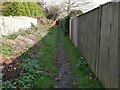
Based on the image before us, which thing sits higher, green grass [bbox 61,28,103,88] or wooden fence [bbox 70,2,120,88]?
wooden fence [bbox 70,2,120,88]

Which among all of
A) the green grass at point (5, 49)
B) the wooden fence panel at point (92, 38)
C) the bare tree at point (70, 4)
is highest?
Answer: the wooden fence panel at point (92, 38)

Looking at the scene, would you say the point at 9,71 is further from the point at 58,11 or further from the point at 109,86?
the point at 58,11

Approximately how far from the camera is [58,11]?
4416cm

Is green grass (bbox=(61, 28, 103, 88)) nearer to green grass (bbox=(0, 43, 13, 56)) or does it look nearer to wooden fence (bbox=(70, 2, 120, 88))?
wooden fence (bbox=(70, 2, 120, 88))

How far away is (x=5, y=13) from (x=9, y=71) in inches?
752

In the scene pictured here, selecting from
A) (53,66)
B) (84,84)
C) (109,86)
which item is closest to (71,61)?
(53,66)

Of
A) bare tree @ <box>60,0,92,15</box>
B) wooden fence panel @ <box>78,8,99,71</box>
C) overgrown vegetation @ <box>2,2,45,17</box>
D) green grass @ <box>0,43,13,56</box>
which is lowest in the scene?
bare tree @ <box>60,0,92,15</box>

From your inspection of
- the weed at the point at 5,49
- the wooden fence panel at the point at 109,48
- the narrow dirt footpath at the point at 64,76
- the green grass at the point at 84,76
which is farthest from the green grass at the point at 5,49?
the wooden fence panel at the point at 109,48

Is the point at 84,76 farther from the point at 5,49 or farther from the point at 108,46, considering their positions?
the point at 5,49

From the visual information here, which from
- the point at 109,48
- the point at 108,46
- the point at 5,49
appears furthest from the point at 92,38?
the point at 5,49

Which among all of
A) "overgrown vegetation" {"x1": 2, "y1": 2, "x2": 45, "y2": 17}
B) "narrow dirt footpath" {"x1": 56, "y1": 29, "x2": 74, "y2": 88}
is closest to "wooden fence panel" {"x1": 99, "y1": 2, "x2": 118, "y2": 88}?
"narrow dirt footpath" {"x1": 56, "y1": 29, "x2": 74, "y2": 88}

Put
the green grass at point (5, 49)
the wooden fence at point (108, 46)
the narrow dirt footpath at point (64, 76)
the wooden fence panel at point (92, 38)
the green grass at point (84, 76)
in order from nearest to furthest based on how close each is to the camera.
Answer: the wooden fence at point (108, 46) → the green grass at point (84, 76) → the narrow dirt footpath at point (64, 76) → the wooden fence panel at point (92, 38) → the green grass at point (5, 49)

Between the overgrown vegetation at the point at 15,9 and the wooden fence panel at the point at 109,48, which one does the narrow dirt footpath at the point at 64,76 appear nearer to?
the wooden fence panel at the point at 109,48

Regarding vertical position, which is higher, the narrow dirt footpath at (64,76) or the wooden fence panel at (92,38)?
the wooden fence panel at (92,38)
